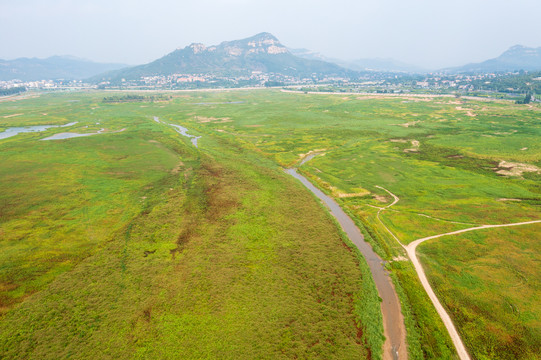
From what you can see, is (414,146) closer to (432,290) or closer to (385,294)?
(432,290)

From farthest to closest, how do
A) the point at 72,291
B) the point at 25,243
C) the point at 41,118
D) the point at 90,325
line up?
the point at 41,118 < the point at 25,243 < the point at 72,291 < the point at 90,325

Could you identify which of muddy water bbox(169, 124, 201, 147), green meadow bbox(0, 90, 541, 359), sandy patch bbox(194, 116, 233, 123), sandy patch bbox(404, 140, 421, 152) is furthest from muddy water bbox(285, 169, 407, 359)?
sandy patch bbox(194, 116, 233, 123)

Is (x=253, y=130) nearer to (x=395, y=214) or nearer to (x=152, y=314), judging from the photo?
(x=395, y=214)

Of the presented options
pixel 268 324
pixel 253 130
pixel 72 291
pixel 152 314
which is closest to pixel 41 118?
pixel 253 130

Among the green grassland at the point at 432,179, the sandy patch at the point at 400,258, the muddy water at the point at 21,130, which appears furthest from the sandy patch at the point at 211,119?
the sandy patch at the point at 400,258

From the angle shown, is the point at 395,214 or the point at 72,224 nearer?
the point at 72,224

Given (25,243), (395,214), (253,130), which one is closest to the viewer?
(25,243)
